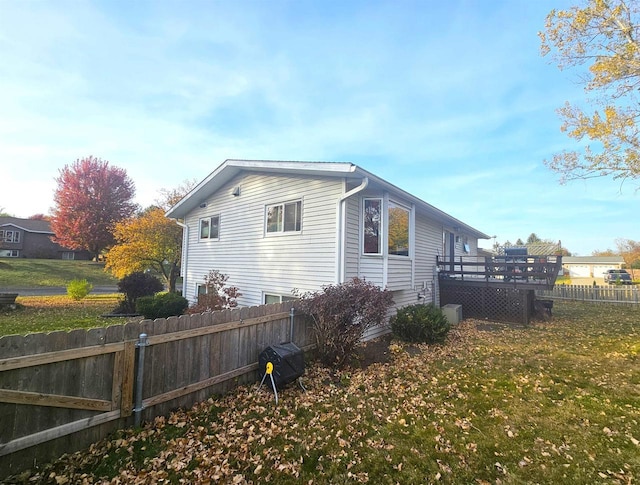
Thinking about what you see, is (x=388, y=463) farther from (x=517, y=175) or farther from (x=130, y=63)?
(x=517, y=175)

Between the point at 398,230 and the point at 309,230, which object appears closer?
the point at 309,230

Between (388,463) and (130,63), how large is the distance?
12211mm

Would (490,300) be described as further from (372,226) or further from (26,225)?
(26,225)

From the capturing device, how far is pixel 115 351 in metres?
3.50

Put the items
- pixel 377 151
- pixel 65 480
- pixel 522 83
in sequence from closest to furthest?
pixel 65 480 → pixel 522 83 → pixel 377 151

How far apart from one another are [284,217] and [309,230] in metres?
1.37

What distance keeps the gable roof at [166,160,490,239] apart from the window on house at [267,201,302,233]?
107cm

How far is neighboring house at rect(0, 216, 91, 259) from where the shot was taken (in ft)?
119

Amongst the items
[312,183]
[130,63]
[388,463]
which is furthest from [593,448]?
[130,63]

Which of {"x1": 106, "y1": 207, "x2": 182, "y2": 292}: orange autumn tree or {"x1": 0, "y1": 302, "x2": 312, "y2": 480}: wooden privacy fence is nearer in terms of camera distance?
{"x1": 0, "y1": 302, "x2": 312, "y2": 480}: wooden privacy fence

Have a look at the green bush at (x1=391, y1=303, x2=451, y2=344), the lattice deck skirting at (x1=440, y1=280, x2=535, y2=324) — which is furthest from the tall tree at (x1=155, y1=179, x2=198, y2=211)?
the green bush at (x1=391, y1=303, x2=451, y2=344)

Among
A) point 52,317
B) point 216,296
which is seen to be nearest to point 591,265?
point 216,296

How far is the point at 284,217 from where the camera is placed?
386 inches

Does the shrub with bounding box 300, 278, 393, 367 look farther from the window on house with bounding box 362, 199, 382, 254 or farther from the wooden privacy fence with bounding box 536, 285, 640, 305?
the wooden privacy fence with bounding box 536, 285, 640, 305
